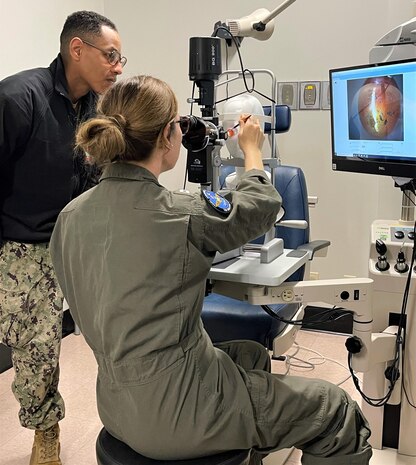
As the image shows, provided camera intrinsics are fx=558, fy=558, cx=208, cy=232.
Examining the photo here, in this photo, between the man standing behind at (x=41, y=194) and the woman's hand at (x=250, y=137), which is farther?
the man standing behind at (x=41, y=194)

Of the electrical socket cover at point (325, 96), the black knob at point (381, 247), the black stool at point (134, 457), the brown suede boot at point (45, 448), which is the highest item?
the electrical socket cover at point (325, 96)

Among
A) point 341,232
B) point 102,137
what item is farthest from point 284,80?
point 102,137

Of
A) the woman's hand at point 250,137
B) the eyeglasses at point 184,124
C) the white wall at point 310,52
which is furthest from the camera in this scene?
the white wall at point 310,52

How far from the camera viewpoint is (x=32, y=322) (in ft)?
6.26

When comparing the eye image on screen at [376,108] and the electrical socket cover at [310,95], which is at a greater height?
the electrical socket cover at [310,95]

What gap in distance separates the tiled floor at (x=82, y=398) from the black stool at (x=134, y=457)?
2.76 feet

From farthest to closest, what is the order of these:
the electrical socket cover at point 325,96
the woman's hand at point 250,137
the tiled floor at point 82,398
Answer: the electrical socket cover at point 325,96
the tiled floor at point 82,398
the woman's hand at point 250,137

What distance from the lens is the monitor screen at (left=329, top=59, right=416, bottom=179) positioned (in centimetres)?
172

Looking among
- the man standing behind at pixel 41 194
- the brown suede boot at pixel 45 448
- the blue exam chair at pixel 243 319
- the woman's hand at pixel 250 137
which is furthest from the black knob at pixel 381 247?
the brown suede boot at pixel 45 448

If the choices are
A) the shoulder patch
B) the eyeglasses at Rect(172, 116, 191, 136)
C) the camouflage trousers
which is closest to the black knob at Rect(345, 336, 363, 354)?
the shoulder patch

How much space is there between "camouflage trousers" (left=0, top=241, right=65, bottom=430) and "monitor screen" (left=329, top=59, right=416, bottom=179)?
1.10 m

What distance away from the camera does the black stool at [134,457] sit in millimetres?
1246

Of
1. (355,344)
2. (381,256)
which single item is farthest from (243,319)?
(381,256)

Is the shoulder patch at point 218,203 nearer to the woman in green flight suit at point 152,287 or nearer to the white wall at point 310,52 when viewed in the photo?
the woman in green flight suit at point 152,287
